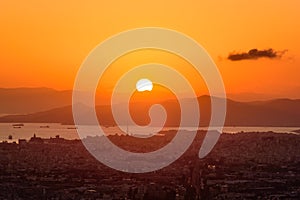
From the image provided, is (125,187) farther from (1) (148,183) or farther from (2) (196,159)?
(2) (196,159)

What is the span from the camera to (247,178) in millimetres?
51531

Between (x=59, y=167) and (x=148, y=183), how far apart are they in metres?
14.7

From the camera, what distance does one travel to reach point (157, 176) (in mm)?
49562

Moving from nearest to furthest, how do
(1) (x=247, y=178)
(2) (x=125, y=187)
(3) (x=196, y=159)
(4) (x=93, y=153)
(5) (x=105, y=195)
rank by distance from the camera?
1. (5) (x=105, y=195)
2. (2) (x=125, y=187)
3. (1) (x=247, y=178)
4. (3) (x=196, y=159)
5. (4) (x=93, y=153)

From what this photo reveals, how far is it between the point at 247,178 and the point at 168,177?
679cm

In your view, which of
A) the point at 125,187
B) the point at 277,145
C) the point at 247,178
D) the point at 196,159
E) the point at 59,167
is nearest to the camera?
the point at 125,187

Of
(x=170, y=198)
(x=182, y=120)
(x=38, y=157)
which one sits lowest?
(x=170, y=198)

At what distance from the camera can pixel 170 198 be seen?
31719mm

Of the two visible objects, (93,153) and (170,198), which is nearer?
(170,198)

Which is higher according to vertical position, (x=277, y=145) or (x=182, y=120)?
(x=182, y=120)

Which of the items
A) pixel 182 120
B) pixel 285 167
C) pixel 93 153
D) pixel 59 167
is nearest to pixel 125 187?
pixel 59 167

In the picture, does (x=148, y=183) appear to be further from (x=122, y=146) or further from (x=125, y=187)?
(x=122, y=146)

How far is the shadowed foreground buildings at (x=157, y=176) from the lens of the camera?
40.1 meters

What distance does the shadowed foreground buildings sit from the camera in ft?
132
